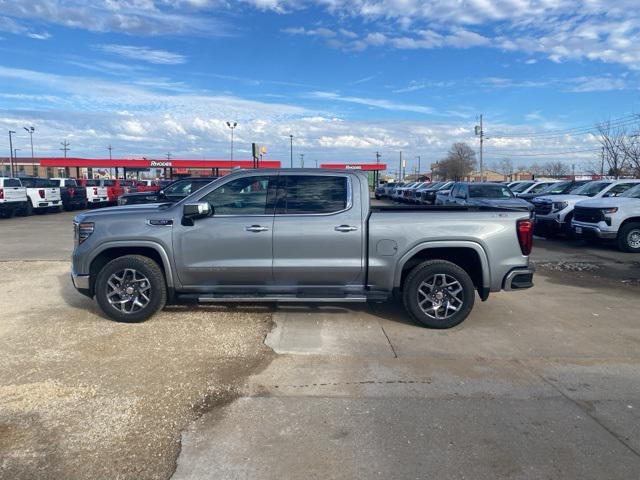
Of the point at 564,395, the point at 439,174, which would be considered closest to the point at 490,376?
the point at 564,395

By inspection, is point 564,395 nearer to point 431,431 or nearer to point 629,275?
point 431,431

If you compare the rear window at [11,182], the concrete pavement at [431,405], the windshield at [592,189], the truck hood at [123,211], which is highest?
the rear window at [11,182]

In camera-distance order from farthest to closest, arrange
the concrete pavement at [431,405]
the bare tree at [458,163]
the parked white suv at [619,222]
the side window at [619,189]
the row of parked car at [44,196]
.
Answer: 1. the bare tree at [458,163]
2. the row of parked car at [44,196]
3. the side window at [619,189]
4. the parked white suv at [619,222]
5. the concrete pavement at [431,405]

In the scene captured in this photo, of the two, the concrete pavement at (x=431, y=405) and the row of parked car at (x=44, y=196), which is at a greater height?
the row of parked car at (x=44, y=196)

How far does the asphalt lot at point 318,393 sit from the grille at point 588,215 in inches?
248

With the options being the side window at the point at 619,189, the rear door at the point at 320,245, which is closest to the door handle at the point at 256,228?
the rear door at the point at 320,245

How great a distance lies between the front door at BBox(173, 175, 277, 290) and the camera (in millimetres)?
6035

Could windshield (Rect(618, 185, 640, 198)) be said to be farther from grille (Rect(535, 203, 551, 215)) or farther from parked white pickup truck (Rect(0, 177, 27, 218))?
parked white pickup truck (Rect(0, 177, 27, 218))

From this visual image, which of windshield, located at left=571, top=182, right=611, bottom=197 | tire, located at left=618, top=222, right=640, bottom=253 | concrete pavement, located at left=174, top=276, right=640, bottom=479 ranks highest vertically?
windshield, located at left=571, top=182, right=611, bottom=197

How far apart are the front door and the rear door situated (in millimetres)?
141

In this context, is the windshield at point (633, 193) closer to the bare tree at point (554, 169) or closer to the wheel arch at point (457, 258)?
the wheel arch at point (457, 258)

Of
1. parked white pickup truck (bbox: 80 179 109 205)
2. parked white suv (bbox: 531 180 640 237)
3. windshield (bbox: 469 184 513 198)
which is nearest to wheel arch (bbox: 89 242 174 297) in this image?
parked white suv (bbox: 531 180 640 237)

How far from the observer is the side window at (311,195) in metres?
6.14

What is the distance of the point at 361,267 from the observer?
6020 mm
